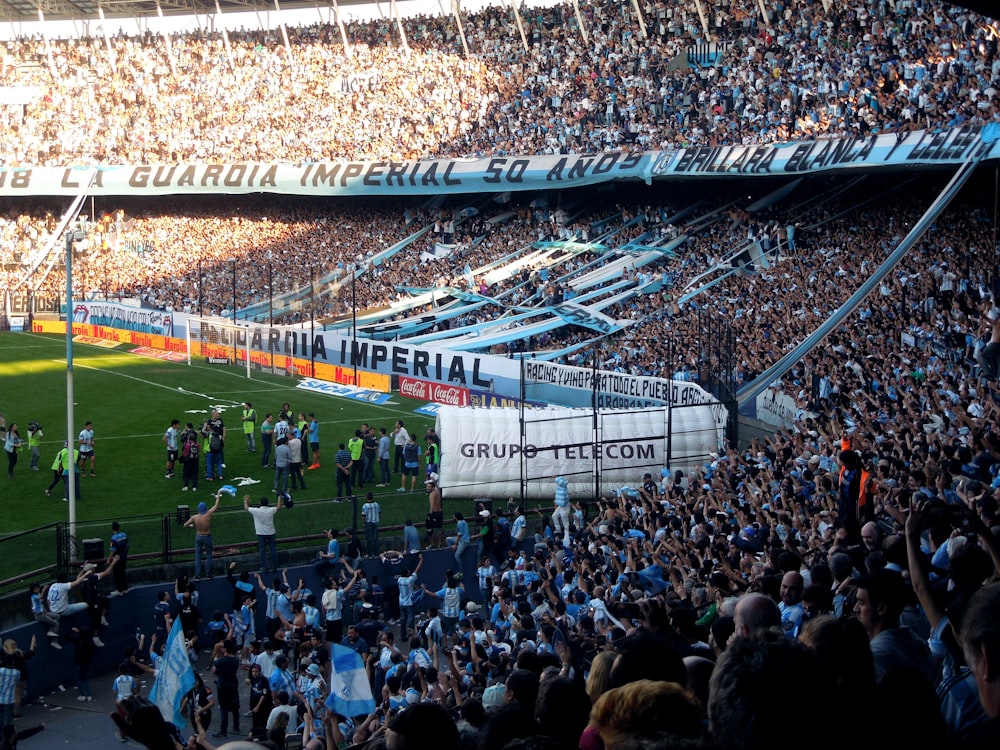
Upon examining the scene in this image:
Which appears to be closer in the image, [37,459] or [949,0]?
[949,0]

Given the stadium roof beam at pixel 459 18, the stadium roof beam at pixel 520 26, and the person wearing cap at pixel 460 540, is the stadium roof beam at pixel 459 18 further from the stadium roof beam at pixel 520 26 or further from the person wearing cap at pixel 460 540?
the person wearing cap at pixel 460 540

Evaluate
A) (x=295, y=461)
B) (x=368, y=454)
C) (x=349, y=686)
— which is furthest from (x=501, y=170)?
(x=349, y=686)

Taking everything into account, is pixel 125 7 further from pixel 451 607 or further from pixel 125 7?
pixel 451 607

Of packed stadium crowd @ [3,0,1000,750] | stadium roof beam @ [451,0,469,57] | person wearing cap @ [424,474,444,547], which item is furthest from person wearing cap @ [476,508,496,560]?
stadium roof beam @ [451,0,469,57]

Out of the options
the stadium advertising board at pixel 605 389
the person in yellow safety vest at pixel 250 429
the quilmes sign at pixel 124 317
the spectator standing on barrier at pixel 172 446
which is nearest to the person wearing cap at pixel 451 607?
the stadium advertising board at pixel 605 389

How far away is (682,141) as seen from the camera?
Answer: 40406 mm

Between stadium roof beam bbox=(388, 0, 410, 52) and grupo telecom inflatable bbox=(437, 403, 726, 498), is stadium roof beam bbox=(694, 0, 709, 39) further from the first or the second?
grupo telecom inflatable bbox=(437, 403, 726, 498)

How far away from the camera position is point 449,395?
33312mm

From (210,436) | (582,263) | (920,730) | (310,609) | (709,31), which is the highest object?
(709,31)

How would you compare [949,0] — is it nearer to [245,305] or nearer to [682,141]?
[682,141]

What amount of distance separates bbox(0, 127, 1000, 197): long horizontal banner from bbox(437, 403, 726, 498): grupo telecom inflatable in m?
12.6

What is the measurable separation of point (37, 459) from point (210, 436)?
13.6 feet

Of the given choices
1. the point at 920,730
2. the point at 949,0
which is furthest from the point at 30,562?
the point at 920,730

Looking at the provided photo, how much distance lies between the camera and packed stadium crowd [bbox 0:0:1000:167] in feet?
117
